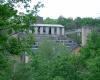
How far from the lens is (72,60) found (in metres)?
33.3

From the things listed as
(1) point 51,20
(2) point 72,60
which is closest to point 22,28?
(2) point 72,60

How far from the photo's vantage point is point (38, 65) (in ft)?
115

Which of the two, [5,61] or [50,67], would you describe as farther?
[50,67]

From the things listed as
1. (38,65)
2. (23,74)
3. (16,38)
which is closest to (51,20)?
(38,65)

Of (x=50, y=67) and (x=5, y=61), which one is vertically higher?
(x=5, y=61)

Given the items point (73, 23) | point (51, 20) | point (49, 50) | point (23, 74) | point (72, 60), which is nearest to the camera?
point (23, 74)

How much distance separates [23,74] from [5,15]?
17.2 metres

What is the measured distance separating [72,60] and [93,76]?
637 cm

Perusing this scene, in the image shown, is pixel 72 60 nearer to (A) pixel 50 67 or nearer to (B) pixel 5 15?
(A) pixel 50 67

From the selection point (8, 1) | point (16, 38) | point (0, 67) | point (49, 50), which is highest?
point (8, 1)

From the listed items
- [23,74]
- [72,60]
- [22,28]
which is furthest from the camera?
[72,60]

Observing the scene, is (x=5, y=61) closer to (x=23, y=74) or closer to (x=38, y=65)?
(x=23, y=74)

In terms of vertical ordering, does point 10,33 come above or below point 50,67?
above

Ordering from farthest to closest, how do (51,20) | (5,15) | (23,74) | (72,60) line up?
(51,20) < (72,60) < (23,74) < (5,15)
